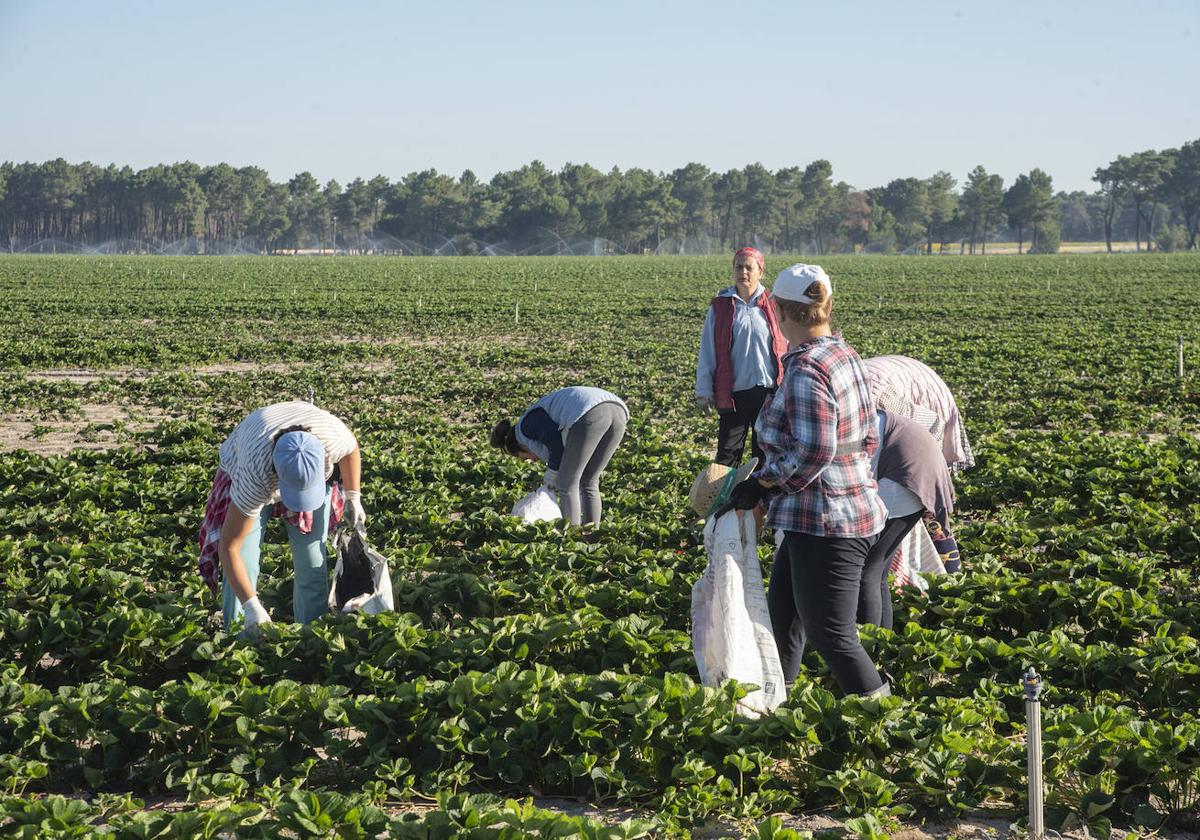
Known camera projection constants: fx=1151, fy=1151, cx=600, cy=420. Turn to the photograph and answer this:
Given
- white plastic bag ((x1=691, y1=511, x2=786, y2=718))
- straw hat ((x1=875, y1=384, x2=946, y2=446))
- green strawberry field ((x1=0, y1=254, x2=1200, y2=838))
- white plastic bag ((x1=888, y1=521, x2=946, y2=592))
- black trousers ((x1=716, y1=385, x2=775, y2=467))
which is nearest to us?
green strawberry field ((x1=0, y1=254, x2=1200, y2=838))

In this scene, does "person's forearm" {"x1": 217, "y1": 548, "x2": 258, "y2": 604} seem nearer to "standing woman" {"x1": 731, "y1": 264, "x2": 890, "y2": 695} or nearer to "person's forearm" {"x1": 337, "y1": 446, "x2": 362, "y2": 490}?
"person's forearm" {"x1": 337, "y1": 446, "x2": 362, "y2": 490}

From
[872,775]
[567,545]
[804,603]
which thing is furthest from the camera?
[567,545]

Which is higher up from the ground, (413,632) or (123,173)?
(123,173)

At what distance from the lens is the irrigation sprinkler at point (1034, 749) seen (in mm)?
3607

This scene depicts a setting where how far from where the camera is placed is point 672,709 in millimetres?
4352

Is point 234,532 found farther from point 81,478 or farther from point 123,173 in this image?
point 123,173

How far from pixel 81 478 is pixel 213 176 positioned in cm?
15534

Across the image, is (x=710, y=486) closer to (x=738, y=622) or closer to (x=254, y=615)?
(x=738, y=622)

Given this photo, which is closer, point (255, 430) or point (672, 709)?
point (672, 709)

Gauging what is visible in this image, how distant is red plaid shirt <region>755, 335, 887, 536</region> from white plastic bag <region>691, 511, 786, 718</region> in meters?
0.29

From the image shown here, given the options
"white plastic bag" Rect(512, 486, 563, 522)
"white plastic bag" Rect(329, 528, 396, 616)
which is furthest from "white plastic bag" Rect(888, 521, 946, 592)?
"white plastic bag" Rect(329, 528, 396, 616)

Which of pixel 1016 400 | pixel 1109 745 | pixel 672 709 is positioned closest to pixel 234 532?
pixel 672 709

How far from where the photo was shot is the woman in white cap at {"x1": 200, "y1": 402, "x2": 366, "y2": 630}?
15.6ft

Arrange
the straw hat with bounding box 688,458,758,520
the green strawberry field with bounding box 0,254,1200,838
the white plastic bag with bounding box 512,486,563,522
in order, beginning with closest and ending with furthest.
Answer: the green strawberry field with bounding box 0,254,1200,838 < the straw hat with bounding box 688,458,758,520 < the white plastic bag with bounding box 512,486,563,522
